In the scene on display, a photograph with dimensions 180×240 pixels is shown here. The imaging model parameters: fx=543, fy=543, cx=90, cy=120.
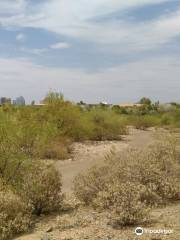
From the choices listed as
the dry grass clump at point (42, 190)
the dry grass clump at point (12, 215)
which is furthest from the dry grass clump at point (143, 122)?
the dry grass clump at point (12, 215)

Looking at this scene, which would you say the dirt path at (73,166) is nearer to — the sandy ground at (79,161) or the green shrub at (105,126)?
the sandy ground at (79,161)

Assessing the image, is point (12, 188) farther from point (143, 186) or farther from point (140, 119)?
point (140, 119)

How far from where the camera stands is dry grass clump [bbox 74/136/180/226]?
11148 mm

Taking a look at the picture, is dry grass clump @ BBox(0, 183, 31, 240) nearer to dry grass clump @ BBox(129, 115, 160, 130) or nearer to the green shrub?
the green shrub

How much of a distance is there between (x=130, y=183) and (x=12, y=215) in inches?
104

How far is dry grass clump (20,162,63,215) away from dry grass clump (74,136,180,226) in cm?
67

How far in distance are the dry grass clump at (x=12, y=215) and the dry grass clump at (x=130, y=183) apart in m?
1.71

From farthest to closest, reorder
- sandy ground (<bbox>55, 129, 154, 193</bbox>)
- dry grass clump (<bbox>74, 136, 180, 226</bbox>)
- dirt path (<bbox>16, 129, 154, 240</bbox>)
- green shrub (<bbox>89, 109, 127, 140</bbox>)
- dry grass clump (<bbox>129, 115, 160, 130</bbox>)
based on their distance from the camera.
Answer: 1. dry grass clump (<bbox>129, 115, 160, 130</bbox>)
2. green shrub (<bbox>89, 109, 127, 140</bbox>)
3. sandy ground (<bbox>55, 129, 154, 193</bbox>)
4. dry grass clump (<bbox>74, 136, 180, 226</bbox>)
5. dirt path (<bbox>16, 129, 154, 240</bbox>)

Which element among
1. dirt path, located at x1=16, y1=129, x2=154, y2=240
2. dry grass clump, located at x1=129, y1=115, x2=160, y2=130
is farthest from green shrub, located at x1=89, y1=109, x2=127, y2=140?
dry grass clump, located at x1=129, y1=115, x2=160, y2=130

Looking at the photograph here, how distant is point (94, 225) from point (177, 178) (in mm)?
4014

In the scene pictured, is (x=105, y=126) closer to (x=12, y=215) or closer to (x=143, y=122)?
(x=143, y=122)

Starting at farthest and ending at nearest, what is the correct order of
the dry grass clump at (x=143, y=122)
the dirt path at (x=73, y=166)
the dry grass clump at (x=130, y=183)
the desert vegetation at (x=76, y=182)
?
the dry grass clump at (x=143, y=122) → the dry grass clump at (x=130, y=183) → the desert vegetation at (x=76, y=182) → the dirt path at (x=73, y=166)

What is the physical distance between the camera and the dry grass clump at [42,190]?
12633mm

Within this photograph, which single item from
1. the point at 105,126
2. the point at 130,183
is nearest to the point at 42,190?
the point at 130,183
